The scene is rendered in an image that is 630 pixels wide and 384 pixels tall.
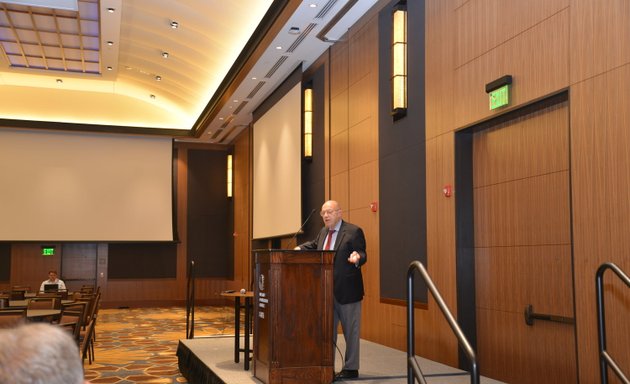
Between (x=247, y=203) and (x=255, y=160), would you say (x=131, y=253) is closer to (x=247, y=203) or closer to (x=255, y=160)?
(x=247, y=203)

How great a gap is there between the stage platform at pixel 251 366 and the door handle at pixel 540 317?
609mm

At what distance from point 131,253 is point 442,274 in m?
12.7

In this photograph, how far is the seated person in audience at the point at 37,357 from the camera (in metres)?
1.11

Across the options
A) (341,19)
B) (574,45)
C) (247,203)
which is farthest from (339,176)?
(247,203)

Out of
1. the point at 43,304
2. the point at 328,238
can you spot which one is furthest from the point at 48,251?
the point at 328,238

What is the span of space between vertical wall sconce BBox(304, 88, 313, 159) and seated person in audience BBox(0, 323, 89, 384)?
937 centimetres

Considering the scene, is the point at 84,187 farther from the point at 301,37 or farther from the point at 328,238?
the point at 328,238

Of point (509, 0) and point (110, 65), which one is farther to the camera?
point (110, 65)

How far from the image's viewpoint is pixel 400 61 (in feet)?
24.4

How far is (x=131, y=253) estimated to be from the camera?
17750 millimetres

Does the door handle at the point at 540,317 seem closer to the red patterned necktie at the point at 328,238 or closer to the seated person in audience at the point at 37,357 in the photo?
the red patterned necktie at the point at 328,238

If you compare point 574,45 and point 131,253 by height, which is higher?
point 574,45

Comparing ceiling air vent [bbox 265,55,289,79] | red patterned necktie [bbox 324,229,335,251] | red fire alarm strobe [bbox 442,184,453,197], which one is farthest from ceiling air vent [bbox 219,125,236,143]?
red patterned necktie [bbox 324,229,335,251]

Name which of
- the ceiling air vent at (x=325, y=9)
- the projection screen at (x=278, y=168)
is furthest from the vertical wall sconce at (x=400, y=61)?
the projection screen at (x=278, y=168)
